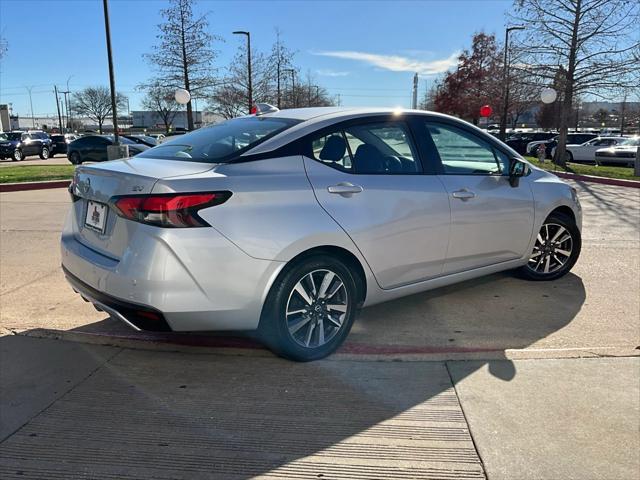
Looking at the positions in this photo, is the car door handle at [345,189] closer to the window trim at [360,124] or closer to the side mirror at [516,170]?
the window trim at [360,124]

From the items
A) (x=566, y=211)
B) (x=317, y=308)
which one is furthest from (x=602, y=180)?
(x=317, y=308)

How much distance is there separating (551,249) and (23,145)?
33.8 m

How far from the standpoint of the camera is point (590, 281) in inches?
208

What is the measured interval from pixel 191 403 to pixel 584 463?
203cm

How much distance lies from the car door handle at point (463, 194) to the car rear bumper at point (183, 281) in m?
1.61

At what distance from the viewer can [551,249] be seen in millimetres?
5098

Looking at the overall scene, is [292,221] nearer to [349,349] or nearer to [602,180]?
[349,349]

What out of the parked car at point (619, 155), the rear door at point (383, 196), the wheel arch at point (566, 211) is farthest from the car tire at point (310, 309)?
the parked car at point (619, 155)

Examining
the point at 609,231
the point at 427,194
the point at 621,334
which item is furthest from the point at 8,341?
the point at 609,231

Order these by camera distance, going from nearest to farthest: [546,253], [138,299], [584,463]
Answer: [584,463]
[138,299]
[546,253]

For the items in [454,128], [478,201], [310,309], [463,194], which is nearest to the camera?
[310,309]

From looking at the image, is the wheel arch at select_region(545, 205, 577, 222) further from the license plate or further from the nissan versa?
the license plate

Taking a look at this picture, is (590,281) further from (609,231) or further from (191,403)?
(191,403)

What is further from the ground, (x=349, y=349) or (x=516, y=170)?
(x=516, y=170)
